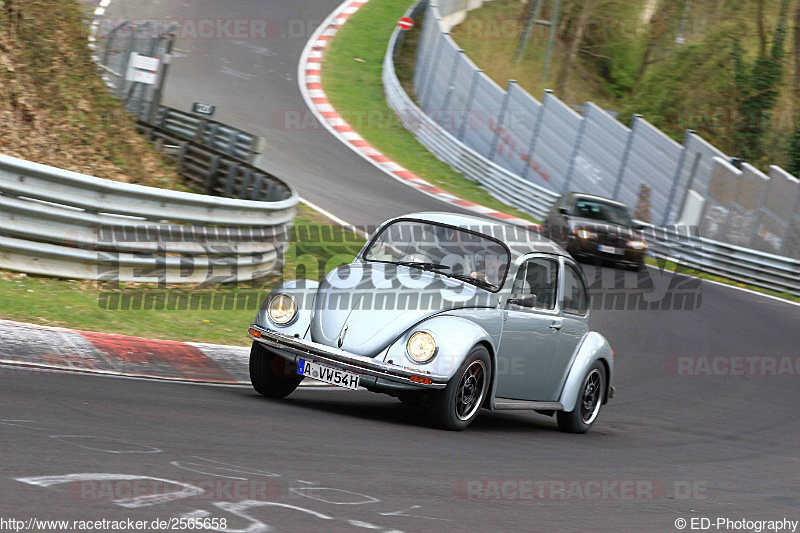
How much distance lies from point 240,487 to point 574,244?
1648 cm

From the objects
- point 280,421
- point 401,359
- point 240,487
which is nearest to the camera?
point 240,487

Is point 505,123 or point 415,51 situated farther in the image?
point 415,51

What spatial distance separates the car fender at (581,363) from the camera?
30.8 ft

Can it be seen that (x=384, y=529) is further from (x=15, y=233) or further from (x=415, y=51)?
(x=415, y=51)

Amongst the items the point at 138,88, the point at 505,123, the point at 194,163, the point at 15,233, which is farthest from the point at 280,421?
the point at 505,123

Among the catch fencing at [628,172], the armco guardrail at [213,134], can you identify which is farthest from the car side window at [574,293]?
the catch fencing at [628,172]

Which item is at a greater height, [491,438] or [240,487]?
[240,487]

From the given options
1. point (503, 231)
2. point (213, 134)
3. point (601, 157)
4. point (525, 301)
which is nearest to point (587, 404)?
point (525, 301)

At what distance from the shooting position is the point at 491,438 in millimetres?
8156

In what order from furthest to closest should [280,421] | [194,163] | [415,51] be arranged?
[415,51] < [194,163] < [280,421]

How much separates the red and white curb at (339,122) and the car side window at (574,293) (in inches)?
609

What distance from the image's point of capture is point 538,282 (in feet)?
29.5

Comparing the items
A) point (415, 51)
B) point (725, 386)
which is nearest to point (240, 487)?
point (725, 386)

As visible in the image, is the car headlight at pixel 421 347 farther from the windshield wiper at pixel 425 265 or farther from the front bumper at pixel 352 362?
the windshield wiper at pixel 425 265
